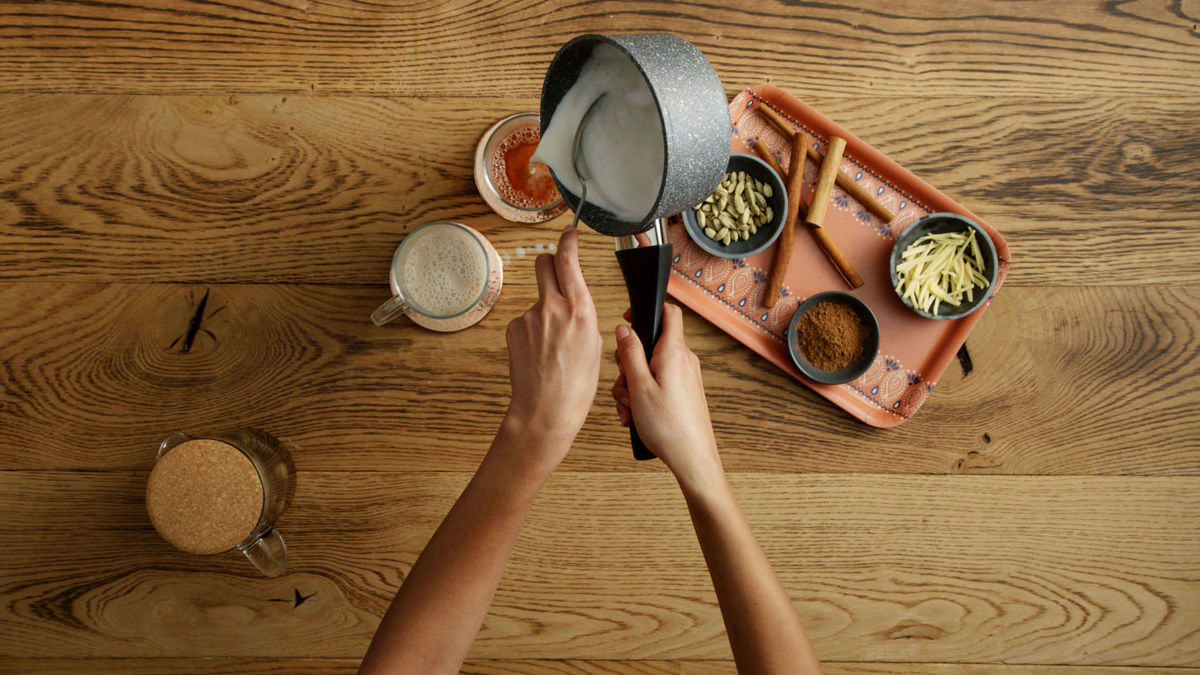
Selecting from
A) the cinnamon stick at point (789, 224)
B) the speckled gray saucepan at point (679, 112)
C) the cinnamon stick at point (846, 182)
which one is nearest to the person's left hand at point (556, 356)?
the speckled gray saucepan at point (679, 112)

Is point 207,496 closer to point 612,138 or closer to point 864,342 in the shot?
point 612,138

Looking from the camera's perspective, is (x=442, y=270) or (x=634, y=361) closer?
(x=634, y=361)

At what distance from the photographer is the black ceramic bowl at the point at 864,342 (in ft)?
4.01

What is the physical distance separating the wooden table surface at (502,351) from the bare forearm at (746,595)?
27cm

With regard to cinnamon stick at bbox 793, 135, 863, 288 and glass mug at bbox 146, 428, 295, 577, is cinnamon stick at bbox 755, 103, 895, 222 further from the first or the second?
glass mug at bbox 146, 428, 295, 577

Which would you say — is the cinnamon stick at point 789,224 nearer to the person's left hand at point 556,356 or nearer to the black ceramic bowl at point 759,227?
the black ceramic bowl at point 759,227

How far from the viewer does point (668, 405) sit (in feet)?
3.27

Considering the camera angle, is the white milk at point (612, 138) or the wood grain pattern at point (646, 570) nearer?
the white milk at point (612, 138)

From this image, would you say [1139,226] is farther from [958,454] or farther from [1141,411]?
[958,454]

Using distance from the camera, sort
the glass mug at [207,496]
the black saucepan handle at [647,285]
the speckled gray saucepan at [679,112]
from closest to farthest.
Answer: the speckled gray saucepan at [679,112] < the black saucepan handle at [647,285] < the glass mug at [207,496]

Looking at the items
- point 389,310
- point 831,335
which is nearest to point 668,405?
point 831,335

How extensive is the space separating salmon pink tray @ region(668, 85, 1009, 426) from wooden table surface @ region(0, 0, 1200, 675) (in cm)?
5

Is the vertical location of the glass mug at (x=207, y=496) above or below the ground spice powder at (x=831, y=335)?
below

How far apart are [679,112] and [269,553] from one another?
1026 millimetres
